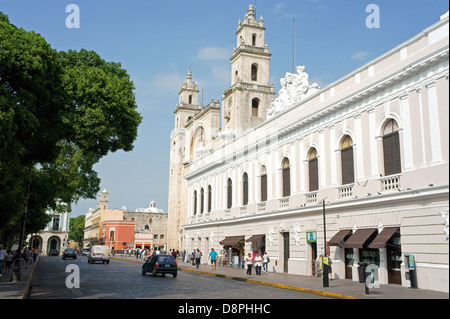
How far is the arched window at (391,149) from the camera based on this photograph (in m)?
19.3

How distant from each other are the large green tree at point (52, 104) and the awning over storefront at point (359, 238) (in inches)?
456

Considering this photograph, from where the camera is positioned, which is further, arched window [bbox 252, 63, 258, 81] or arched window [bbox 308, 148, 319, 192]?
arched window [bbox 252, 63, 258, 81]

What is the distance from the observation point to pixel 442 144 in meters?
16.5

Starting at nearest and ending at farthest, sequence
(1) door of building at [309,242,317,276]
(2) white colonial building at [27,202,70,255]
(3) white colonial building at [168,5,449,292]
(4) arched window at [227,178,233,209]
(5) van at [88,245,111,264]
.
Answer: (3) white colonial building at [168,5,449,292] → (1) door of building at [309,242,317,276] → (4) arched window at [227,178,233,209] → (5) van at [88,245,111,264] → (2) white colonial building at [27,202,70,255]

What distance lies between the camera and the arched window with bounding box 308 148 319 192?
25.3 meters

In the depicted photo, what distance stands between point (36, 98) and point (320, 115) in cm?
1506

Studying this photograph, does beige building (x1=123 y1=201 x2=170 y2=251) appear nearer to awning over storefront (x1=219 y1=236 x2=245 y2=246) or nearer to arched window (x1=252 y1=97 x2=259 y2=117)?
arched window (x1=252 y1=97 x2=259 y2=117)

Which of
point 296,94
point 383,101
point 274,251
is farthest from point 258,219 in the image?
point 383,101

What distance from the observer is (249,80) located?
47.8m

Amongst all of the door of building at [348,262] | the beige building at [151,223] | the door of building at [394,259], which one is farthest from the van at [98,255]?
the beige building at [151,223]

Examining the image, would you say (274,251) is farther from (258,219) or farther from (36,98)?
(36,98)

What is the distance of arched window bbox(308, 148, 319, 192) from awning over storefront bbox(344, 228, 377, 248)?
4.97m

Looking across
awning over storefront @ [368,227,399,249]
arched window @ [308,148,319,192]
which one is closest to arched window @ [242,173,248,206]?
arched window @ [308,148,319,192]

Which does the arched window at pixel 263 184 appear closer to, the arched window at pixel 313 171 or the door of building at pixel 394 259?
the arched window at pixel 313 171
